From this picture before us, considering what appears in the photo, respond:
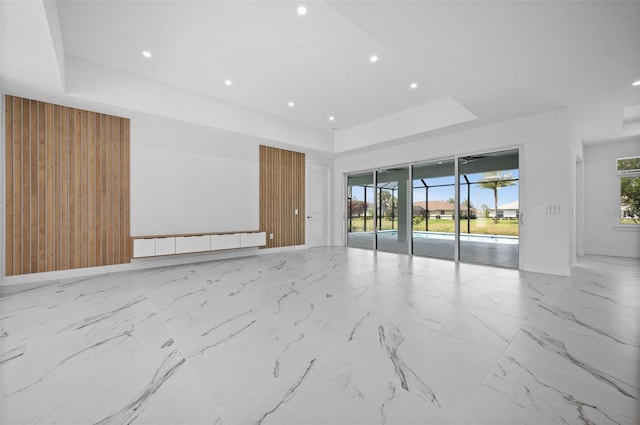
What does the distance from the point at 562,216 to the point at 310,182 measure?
565cm

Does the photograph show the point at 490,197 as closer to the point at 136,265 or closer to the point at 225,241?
the point at 225,241

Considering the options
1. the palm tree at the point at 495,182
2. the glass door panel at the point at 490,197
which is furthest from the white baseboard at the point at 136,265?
the palm tree at the point at 495,182

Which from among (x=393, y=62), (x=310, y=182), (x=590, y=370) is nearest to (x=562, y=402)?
(x=590, y=370)

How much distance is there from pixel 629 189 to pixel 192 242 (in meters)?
9.86

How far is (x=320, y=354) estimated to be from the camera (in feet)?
6.18

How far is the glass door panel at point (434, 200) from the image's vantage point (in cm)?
602

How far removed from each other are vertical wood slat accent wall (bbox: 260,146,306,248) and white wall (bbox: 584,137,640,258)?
Result: 7282 mm

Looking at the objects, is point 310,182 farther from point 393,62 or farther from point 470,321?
point 470,321

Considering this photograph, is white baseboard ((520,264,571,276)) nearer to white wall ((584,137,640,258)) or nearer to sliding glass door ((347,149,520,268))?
sliding glass door ((347,149,520,268))

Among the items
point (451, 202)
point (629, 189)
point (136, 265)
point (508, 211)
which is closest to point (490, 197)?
point (508, 211)

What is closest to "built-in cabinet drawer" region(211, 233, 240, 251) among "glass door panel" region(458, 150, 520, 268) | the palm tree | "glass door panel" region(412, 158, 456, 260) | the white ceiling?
the white ceiling

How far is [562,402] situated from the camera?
4.67 feet

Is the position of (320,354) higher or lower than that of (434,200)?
lower

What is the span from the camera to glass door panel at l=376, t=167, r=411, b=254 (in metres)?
7.36
